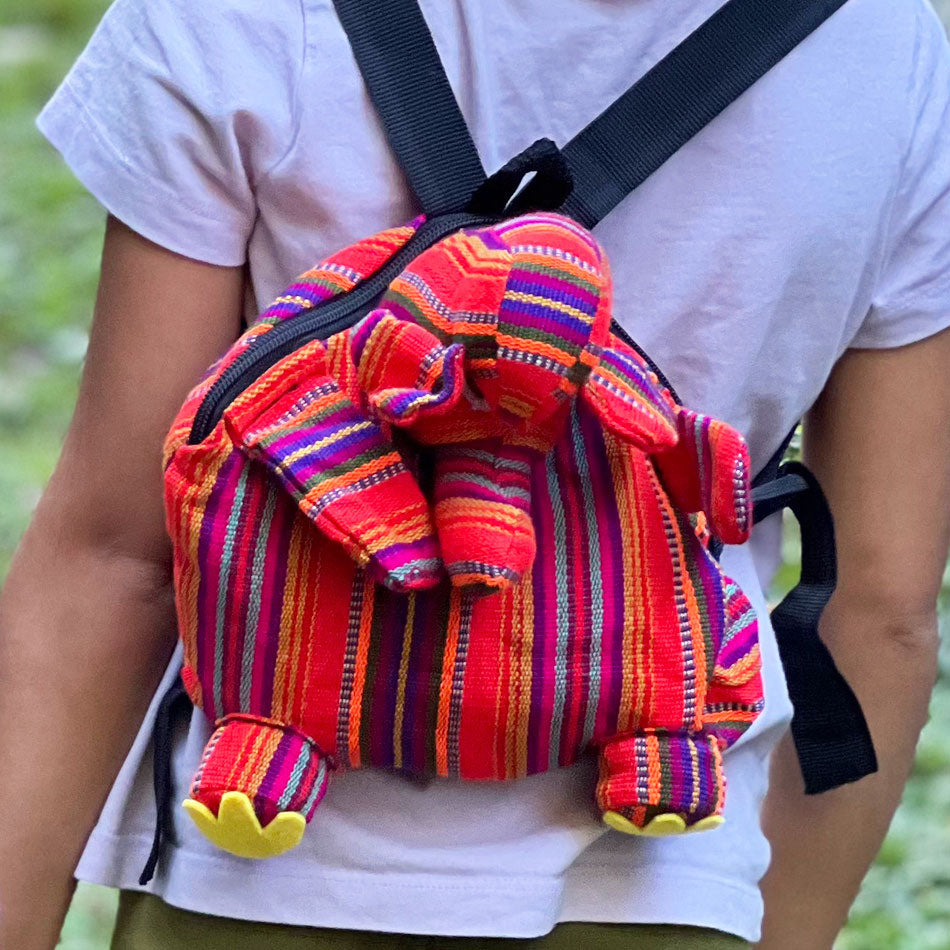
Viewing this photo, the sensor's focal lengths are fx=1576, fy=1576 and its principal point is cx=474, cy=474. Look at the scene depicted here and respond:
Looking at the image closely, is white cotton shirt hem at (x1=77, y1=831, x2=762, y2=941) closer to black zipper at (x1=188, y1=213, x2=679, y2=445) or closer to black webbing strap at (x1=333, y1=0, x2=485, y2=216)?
black zipper at (x1=188, y1=213, x2=679, y2=445)

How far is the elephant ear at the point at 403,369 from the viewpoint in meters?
0.76

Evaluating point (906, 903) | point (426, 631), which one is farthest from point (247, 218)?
point (906, 903)

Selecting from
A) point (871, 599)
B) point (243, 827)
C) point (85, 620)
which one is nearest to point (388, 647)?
point (243, 827)

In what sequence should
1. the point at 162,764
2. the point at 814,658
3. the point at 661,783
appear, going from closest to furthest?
the point at 661,783 → the point at 162,764 → the point at 814,658

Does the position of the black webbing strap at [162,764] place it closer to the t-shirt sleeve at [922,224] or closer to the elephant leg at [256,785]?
the elephant leg at [256,785]

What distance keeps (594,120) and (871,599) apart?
1.48ft

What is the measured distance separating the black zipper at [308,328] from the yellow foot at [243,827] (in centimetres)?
20

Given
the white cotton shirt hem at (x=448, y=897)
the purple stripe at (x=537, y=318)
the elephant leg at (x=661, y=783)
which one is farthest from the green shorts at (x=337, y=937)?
the purple stripe at (x=537, y=318)

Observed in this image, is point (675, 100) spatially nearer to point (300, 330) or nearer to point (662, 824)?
point (300, 330)

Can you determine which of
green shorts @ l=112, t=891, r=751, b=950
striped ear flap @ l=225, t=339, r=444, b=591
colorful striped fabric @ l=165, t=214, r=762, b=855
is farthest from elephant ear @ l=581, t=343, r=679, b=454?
green shorts @ l=112, t=891, r=751, b=950

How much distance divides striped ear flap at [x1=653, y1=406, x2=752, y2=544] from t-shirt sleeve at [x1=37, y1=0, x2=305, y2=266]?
28cm

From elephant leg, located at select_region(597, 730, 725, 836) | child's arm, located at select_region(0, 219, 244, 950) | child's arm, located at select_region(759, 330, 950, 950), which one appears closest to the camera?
elephant leg, located at select_region(597, 730, 725, 836)

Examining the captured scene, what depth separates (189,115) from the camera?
90cm

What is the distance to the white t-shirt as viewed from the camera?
0.90 meters
